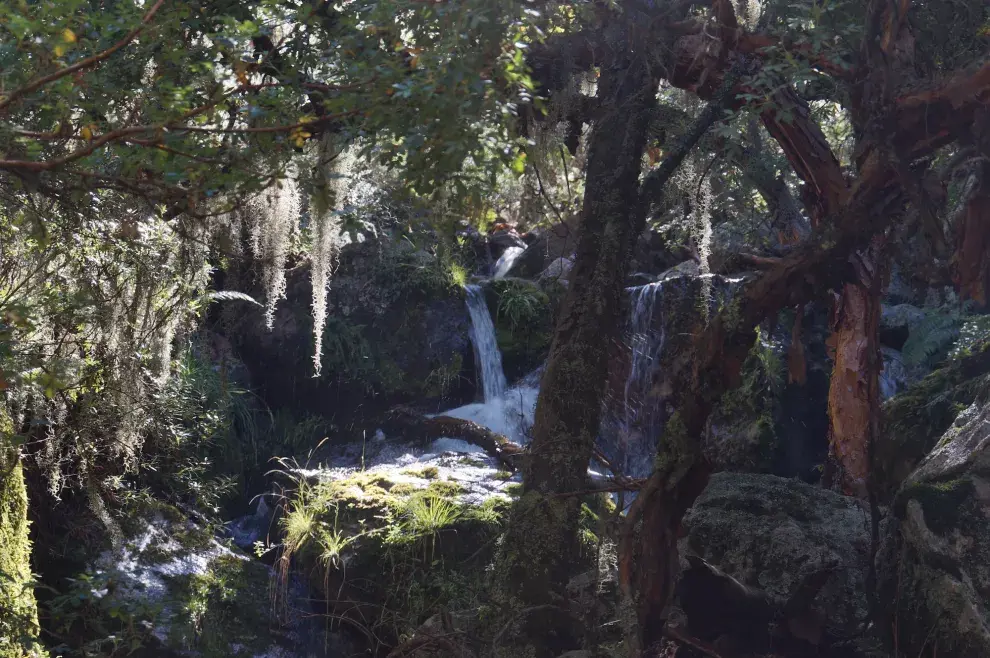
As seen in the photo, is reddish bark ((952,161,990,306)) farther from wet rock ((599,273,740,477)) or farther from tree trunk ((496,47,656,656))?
wet rock ((599,273,740,477))

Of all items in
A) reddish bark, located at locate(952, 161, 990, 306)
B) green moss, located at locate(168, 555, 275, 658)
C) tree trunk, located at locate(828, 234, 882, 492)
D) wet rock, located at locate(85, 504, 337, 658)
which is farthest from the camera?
tree trunk, located at locate(828, 234, 882, 492)

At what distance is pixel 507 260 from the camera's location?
13008mm

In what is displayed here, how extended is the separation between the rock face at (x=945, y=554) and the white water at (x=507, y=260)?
29.2 feet

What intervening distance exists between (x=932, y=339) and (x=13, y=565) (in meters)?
8.96

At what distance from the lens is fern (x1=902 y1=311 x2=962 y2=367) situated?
9.12m

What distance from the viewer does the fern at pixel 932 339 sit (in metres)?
9.12

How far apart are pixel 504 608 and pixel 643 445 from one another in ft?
18.5

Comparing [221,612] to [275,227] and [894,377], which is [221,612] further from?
[894,377]

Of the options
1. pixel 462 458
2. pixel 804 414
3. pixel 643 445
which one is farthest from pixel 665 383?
pixel 462 458

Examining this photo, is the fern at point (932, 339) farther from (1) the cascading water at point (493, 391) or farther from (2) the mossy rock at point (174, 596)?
(2) the mossy rock at point (174, 596)

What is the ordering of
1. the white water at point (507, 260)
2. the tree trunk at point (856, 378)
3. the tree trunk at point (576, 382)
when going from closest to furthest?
the tree trunk at point (576, 382) → the tree trunk at point (856, 378) → the white water at point (507, 260)

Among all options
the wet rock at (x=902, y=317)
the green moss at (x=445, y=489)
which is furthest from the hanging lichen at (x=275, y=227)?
the wet rock at (x=902, y=317)

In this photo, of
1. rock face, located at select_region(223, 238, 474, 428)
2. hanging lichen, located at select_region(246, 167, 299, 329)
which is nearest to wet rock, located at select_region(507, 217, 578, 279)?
rock face, located at select_region(223, 238, 474, 428)

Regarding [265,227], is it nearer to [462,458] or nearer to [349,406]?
[462,458]
